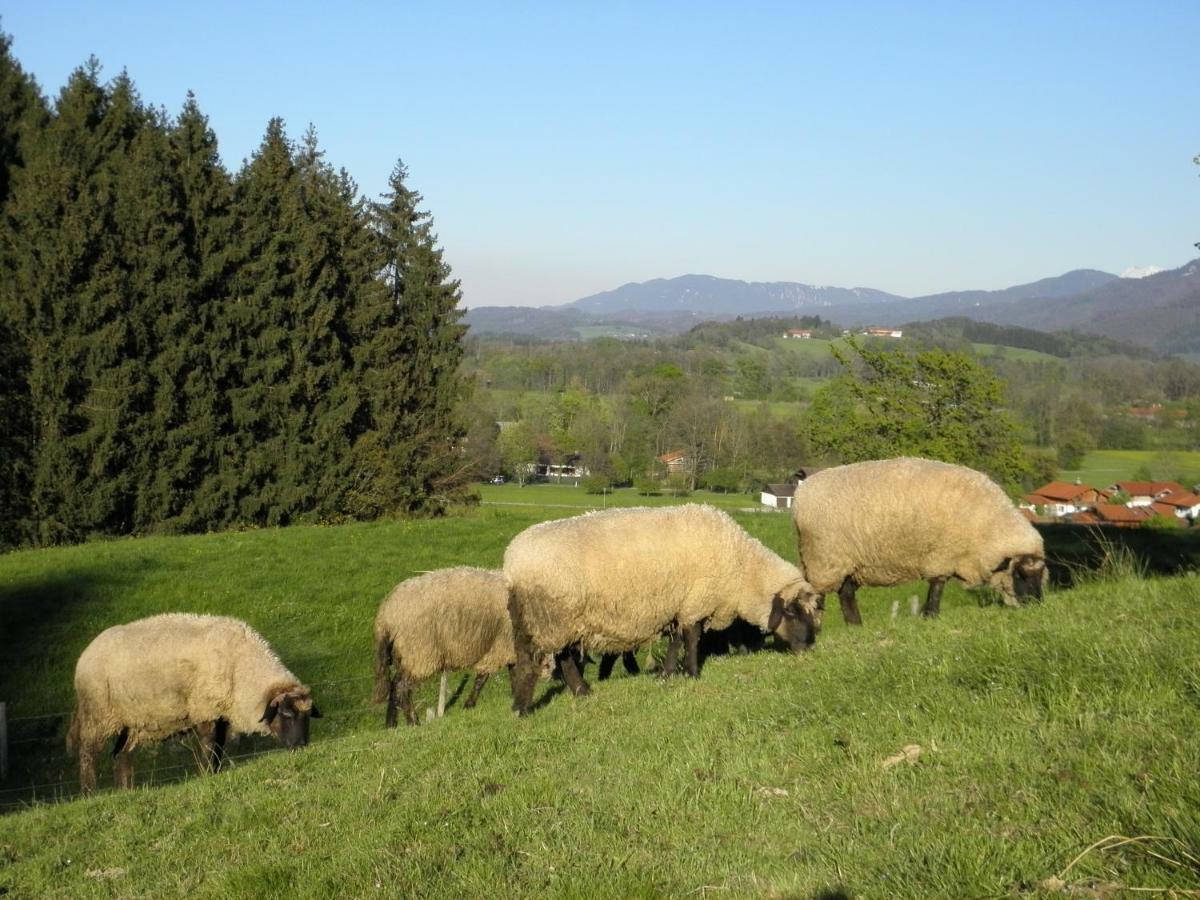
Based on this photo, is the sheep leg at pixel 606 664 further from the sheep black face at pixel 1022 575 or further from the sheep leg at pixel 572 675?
the sheep black face at pixel 1022 575

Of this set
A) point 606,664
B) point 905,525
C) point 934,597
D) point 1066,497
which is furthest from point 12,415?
point 1066,497

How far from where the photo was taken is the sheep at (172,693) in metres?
13.6

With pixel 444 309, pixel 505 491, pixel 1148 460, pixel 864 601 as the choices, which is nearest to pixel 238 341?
pixel 444 309

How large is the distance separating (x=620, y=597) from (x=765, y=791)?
6.64 m

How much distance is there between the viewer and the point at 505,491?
90.8 metres

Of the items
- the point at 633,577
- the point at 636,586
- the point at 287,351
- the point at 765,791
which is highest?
the point at 287,351

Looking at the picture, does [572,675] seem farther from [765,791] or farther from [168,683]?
[765,791]

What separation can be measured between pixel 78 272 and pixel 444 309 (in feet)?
60.8

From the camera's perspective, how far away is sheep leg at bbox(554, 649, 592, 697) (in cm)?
1312

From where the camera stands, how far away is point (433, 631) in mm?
17172

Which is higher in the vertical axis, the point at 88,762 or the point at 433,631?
the point at 433,631

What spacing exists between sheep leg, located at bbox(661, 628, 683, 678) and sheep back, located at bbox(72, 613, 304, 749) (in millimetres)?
4960

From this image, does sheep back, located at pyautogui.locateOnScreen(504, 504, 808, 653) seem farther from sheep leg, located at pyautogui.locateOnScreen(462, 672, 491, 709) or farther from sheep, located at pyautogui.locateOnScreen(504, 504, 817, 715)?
sheep leg, located at pyautogui.locateOnScreen(462, 672, 491, 709)

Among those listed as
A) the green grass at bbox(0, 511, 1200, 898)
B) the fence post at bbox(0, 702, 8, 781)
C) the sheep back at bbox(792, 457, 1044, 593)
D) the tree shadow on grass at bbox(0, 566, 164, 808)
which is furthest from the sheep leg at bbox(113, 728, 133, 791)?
the sheep back at bbox(792, 457, 1044, 593)
